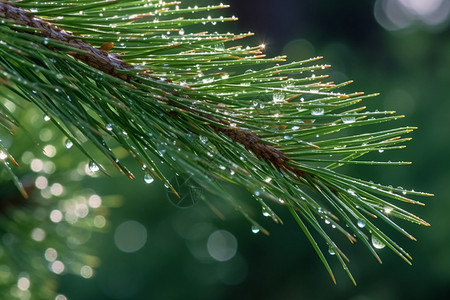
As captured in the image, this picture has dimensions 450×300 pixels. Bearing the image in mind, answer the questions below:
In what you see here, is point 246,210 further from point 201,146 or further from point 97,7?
point 97,7

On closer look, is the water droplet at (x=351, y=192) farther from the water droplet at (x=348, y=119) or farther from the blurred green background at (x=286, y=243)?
the blurred green background at (x=286, y=243)

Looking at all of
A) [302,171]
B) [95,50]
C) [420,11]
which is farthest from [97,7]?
[420,11]

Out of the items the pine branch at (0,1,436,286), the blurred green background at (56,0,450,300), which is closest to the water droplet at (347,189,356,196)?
the pine branch at (0,1,436,286)

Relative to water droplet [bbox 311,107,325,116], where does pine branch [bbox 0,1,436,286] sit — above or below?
below

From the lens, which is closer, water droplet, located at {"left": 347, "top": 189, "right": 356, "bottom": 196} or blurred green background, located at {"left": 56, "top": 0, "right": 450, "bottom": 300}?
water droplet, located at {"left": 347, "top": 189, "right": 356, "bottom": 196}

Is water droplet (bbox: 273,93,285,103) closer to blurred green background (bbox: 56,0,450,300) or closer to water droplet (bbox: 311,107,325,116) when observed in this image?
water droplet (bbox: 311,107,325,116)

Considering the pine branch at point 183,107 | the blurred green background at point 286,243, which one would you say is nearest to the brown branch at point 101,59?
the pine branch at point 183,107

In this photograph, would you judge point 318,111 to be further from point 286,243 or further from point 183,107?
point 286,243
